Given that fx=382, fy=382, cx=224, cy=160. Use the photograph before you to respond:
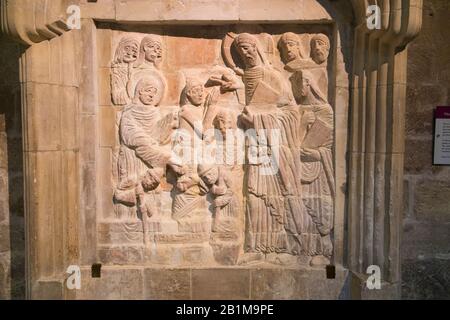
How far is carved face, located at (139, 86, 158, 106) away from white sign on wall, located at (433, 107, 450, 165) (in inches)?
102

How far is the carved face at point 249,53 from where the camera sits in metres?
3.45

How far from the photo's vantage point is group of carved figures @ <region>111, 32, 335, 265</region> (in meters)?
3.49

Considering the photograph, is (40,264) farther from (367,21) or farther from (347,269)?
(367,21)

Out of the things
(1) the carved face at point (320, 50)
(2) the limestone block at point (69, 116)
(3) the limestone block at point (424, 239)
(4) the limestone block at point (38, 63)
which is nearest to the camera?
(4) the limestone block at point (38, 63)

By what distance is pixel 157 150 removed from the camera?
3.51 m

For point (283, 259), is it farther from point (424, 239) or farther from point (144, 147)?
point (144, 147)

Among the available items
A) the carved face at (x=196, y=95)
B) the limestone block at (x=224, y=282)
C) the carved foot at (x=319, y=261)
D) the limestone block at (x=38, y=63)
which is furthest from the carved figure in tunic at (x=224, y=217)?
the limestone block at (x=38, y=63)

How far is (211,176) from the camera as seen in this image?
3494 mm

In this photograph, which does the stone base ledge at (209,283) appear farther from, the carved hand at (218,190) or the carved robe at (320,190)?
the carved hand at (218,190)

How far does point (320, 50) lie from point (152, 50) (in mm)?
1524

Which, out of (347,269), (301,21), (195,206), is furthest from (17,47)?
(347,269)

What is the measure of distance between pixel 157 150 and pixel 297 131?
130 cm

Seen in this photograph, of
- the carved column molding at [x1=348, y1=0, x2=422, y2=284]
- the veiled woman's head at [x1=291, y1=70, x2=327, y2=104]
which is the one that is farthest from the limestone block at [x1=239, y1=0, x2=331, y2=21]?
the veiled woman's head at [x1=291, y1=70, x2=327, y2=104]

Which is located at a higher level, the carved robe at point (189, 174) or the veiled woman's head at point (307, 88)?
the veiled woman's head at point (307, 88)
